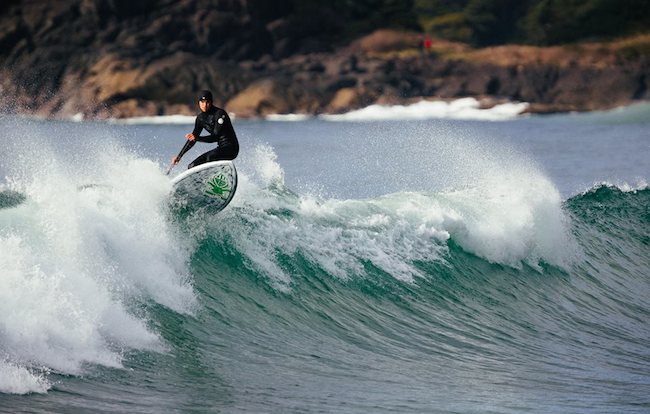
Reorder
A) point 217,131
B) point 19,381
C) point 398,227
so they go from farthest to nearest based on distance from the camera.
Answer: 1. point 398,227
2. point 217,131
3. point 19,381

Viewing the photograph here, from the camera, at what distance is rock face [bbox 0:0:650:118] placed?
2867 inches

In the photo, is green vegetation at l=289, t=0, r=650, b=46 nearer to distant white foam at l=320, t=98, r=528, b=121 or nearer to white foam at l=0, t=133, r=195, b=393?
distant white foam at l=320, t=98, r=528, b=121

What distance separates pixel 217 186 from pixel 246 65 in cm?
6776

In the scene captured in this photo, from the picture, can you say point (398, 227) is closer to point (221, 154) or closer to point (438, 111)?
point (221, 154)

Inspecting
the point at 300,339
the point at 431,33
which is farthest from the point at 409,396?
the point at 431,33

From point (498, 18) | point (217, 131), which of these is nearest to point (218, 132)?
point (217, 131)

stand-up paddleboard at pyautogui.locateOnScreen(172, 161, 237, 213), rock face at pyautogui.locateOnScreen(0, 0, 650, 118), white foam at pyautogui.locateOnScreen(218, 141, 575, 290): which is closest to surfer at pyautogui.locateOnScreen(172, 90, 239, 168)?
stand-up paddleboard at pyautogui.locateOnScreen(172, 161, 237, 213)

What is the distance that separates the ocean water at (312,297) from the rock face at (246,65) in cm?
5425

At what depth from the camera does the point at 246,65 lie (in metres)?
79.7

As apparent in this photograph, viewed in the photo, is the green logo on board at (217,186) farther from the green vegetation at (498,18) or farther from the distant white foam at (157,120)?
the green vegetation at (498,18)

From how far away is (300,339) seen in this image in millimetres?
11961

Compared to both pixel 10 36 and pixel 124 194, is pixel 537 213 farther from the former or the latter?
pixel 10 36

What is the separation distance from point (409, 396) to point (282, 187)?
5.51 m

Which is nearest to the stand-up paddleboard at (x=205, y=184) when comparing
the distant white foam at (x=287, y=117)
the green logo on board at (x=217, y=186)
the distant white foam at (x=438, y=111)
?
the green logo on board at (x=217, y=186)
